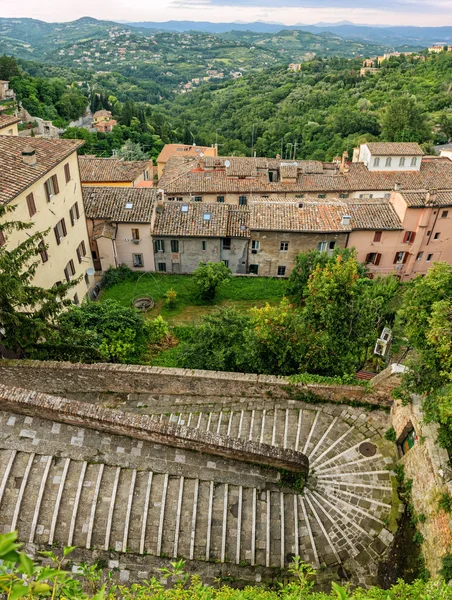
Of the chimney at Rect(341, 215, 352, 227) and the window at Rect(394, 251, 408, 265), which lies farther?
the window at Rect(394, 251, 408, 265)

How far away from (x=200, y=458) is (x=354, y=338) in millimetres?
9054

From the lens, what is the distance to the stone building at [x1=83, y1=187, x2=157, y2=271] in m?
30.8

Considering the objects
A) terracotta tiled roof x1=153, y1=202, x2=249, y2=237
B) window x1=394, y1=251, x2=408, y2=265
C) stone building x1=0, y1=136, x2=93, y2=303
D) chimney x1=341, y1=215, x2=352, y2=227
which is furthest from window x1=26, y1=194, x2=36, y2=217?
window x1=394, y1=251, x2=408, y2=265

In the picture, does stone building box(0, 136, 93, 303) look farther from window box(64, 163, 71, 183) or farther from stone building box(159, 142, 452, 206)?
stone building box(159, 142, 452, 206)

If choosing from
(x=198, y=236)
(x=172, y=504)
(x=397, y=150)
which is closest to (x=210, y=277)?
(x=198, y=236)

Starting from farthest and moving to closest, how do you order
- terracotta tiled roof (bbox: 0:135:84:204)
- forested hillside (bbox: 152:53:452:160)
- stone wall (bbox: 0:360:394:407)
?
forested hillside (bbox: 152:53:452:160) < terracotta tiled roof (bbox: 0:135:84:204) < stone wall (bbox: 0:360:394:407)

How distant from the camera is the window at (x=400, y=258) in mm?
33938

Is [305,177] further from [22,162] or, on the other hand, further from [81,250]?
[22,162]

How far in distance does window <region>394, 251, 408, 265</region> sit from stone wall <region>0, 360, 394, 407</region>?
894 inches

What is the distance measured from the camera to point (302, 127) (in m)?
88.1

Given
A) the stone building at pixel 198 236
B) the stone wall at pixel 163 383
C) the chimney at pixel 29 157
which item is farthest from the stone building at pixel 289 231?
the stone wall at pixel 163 383

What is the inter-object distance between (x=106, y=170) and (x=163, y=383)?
1298 inches

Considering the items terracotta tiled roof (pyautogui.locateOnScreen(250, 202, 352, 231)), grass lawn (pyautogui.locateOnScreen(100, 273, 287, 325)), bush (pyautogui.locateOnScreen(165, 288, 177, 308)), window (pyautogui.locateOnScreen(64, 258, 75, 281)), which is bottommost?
grass lawn (pyautogui.locateOnScreen(100, 273, 287, 325))

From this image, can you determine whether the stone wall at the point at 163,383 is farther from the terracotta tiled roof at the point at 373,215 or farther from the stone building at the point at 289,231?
the terracotta tiled roof at the point at 373,215
